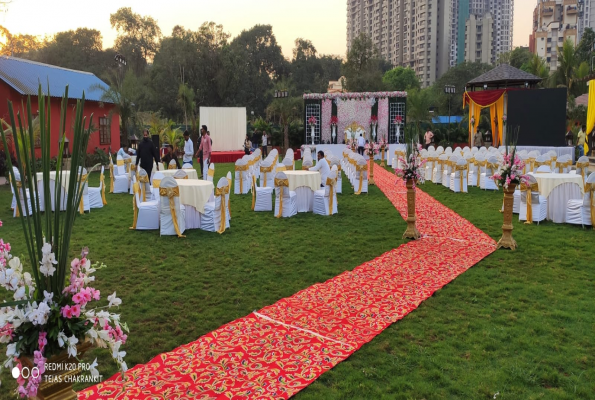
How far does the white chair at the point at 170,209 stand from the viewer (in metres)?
7.37

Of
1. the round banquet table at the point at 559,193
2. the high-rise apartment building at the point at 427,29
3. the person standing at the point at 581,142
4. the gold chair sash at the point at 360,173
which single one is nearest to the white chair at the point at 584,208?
the round banquet table at the point at 559,193

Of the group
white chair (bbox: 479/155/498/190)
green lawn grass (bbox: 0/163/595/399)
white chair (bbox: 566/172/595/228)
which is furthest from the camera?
white chair (bbox: 479/155/498/190)

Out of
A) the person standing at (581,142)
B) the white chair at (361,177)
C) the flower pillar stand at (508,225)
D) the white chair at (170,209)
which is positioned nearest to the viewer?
the flower pillar stand at (508,225)

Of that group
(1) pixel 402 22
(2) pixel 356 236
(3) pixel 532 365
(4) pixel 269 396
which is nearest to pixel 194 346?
(4) pixel 269 396

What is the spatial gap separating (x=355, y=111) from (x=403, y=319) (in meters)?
20.1

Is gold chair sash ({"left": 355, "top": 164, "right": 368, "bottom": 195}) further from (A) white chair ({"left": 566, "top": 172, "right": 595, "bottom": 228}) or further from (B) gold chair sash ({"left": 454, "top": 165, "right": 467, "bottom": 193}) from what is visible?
(A) white chair ({"left": 566, "top": 172, "right": 595, "bottom": 228})

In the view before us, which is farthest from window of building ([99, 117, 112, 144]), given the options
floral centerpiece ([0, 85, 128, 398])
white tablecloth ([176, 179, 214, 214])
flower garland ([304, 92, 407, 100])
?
floral centerpiece ([0, 85, 128, 398])

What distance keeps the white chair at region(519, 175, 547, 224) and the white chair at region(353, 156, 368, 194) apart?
429 cm

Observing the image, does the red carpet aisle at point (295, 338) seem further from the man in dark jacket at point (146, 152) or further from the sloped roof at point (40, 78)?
the sloped roof at point (40, 78)

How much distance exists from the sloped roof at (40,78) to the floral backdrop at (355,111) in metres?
11.0

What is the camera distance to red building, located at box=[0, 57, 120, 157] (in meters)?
14.9

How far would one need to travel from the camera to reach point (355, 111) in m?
23.6

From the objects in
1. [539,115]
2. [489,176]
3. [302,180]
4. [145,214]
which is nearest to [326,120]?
[539,115]

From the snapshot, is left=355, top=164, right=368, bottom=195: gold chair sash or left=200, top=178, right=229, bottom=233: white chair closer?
left=200, top=178, right=229, bottom=233: white chair
